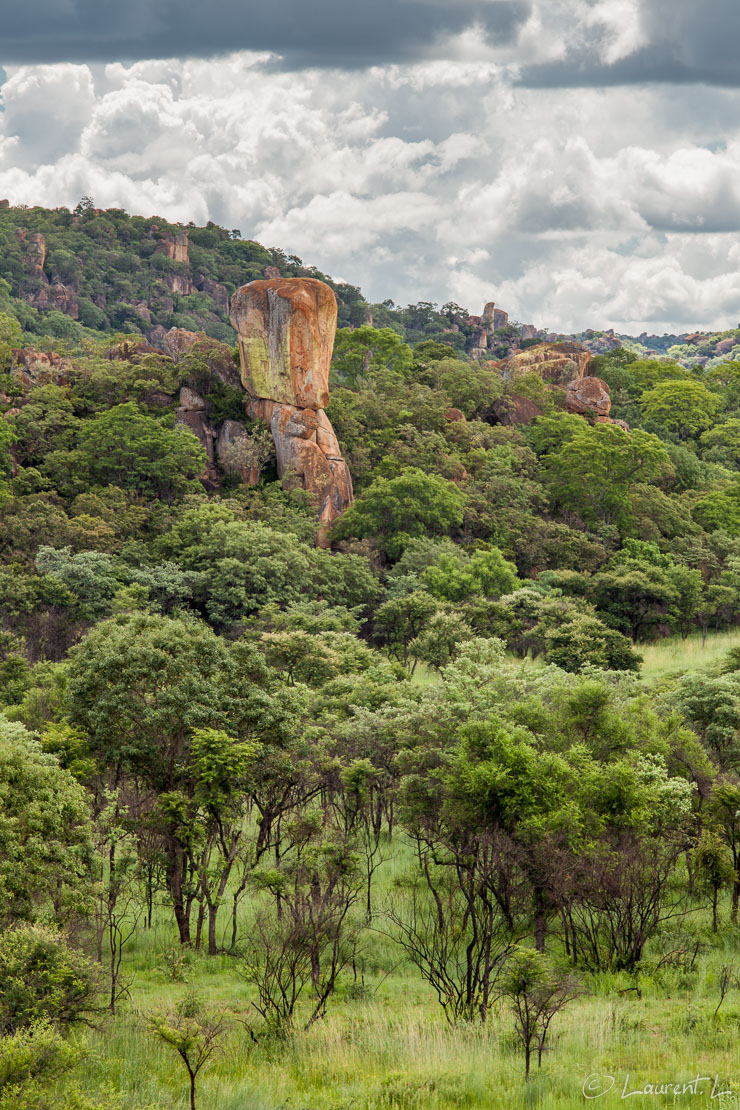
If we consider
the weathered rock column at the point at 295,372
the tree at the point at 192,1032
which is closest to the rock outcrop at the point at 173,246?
the weathered rock column at the point at 295,372

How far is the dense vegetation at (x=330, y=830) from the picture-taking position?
1133 cm

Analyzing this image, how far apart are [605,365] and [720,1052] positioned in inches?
2820

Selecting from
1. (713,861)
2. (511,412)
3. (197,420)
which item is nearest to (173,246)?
(511,412)

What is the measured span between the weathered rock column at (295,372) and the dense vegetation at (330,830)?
6595mm

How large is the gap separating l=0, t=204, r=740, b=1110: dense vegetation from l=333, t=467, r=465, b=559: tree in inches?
158

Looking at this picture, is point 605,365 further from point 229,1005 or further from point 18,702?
point 229,1005

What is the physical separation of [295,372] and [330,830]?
32999 millimetres

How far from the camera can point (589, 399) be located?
66250mm

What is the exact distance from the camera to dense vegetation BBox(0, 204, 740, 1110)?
37.2ft

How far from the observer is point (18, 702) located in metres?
26.6

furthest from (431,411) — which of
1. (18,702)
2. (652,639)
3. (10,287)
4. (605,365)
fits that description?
(10,287)

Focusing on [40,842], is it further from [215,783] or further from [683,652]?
[683,652]

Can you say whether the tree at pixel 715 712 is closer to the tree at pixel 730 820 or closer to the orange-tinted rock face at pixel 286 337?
the tree at pixel 730 820

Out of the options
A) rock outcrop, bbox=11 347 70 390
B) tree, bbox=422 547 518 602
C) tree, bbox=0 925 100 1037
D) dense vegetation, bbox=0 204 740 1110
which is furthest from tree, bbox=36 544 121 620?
tree, bbox=0 925 100 1037
